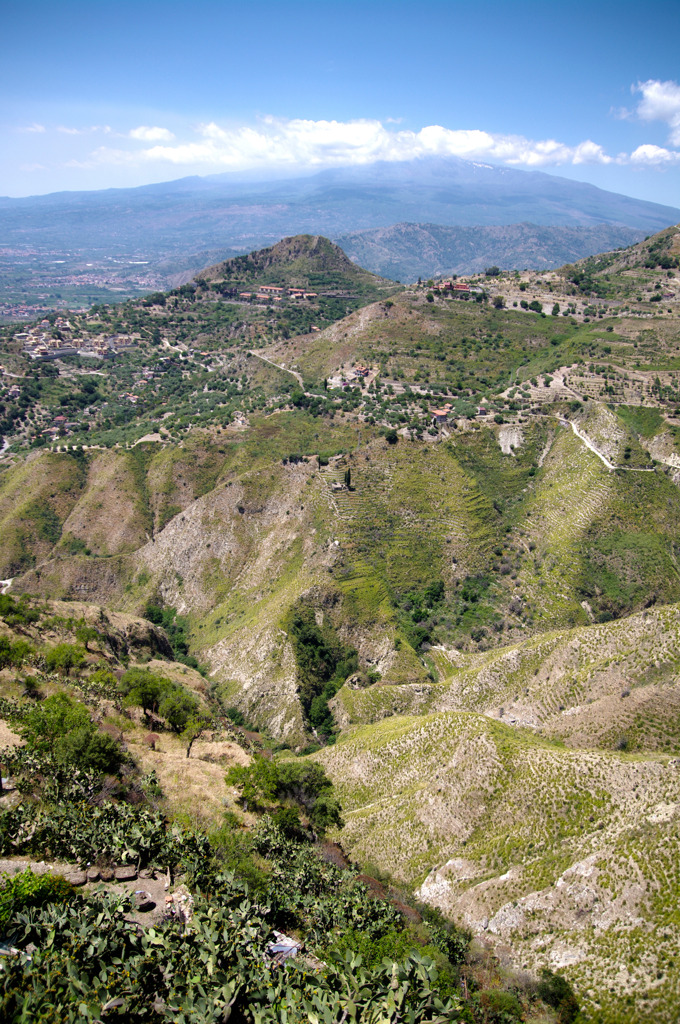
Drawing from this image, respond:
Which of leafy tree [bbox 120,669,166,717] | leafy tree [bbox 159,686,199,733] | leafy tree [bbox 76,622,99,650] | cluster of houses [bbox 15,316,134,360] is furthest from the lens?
cluster of houses [bbox 15,316,134,360]

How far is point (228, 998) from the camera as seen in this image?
17.4 m

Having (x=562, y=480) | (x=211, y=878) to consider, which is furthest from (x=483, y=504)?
(x=211, y=878)

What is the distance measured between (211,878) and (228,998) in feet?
29.2

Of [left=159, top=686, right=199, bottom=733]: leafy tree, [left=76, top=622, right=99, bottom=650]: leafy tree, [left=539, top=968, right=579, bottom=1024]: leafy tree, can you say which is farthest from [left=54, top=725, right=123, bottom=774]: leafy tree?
[left=539, top=968, right=579, bottom=1024]: leafy tree

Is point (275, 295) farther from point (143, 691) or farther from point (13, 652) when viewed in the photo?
point (143, 691)

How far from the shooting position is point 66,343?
177m

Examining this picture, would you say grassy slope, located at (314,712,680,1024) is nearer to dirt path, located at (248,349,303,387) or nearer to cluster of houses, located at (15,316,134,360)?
dirt path, located at (248,349,303,387)

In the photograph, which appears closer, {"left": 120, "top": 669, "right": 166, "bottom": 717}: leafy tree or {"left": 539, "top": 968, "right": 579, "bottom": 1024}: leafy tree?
{"left": 539, "top": 968, "right": 579, "bottom": 1024}: leafy tree

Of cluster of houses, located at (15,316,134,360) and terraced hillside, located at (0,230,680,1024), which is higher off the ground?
cluster of houses, located at (15,316,134,360)

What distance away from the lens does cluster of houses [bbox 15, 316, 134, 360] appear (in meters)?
167

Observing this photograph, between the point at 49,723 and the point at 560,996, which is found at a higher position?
the point at 49,723

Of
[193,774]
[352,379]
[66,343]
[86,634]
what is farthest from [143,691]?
[66,343]

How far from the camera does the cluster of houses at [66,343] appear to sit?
549ft

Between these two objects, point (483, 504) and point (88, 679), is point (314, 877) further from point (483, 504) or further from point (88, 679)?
point (483, 504)
